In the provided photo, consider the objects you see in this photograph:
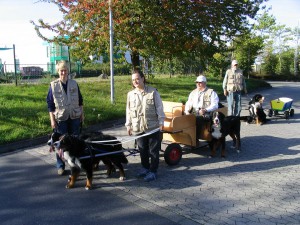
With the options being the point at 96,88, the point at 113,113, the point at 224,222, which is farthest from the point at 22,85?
the point at 224,222

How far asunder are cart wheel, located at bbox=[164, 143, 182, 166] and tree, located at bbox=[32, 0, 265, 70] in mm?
7664

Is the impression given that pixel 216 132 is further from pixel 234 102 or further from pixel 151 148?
pixel 234 102

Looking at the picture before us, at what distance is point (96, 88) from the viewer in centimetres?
1425

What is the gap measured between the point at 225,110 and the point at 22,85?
385 inches

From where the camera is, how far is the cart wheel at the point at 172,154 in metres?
6.04

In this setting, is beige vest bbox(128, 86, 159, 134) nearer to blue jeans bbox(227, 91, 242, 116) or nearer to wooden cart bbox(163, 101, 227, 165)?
wooden cart bbox(163, 101, 227, 165)

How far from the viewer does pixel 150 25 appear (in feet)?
41.9

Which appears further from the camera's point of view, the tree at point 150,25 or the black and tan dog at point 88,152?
the tree at point 150,25

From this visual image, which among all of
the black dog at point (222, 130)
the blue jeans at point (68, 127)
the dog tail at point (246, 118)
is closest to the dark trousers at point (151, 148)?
the blue jeans at point (68, 127)

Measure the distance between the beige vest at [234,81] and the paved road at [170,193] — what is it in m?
3.33

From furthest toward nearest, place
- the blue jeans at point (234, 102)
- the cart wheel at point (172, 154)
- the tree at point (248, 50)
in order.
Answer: the tree at point (248, 50) → the blue jeans at point (234, 102) → the cart wheel at point (172, 154)

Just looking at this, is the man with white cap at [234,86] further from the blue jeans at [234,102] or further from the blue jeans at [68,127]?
the blue jeans at [68,127]

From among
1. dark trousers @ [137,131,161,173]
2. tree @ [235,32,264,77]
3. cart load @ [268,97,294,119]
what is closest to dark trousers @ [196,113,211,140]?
dark trousers @ [137,131,161,173]

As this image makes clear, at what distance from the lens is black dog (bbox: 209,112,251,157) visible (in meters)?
6.43
